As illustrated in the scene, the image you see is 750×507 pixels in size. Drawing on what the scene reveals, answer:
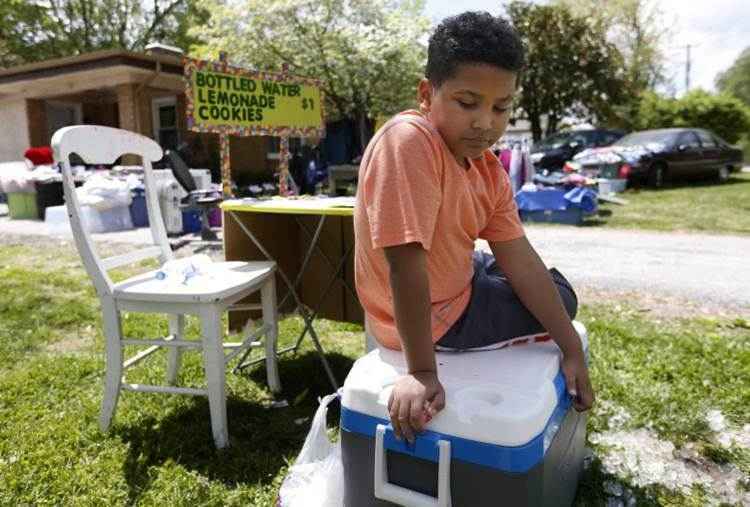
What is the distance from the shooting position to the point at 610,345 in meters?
3.25

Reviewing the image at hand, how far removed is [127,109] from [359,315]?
470 inches

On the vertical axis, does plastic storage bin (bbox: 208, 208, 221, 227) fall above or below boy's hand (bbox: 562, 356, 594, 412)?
below

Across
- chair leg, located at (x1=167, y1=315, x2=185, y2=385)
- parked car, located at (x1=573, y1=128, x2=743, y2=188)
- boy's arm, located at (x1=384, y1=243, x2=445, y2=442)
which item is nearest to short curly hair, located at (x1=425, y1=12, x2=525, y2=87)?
boy's arm, located at (x1=384, y1=243, x2=445, y2=442)

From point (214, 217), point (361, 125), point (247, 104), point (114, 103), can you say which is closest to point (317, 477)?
point (247, 104)

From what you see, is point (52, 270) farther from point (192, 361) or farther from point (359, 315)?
point (359, 315)

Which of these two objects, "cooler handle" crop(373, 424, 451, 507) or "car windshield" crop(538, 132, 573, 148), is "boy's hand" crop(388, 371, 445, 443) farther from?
"car windshield" crop(538, 132, 573, 148)

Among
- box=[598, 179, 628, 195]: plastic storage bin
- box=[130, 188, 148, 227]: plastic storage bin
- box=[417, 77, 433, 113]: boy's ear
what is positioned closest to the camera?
box=[417, 77, 433, 113]: boy's ear

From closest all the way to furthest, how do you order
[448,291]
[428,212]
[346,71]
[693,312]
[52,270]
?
[428,212], [448,291], [693,312], [52,270], [346,71]

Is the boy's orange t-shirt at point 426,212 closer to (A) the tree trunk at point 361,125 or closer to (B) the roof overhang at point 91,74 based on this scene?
(B) the roof overhang at point 91,74

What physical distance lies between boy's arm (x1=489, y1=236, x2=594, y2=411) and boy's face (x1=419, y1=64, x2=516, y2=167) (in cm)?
39

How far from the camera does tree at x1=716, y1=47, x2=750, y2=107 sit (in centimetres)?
4762

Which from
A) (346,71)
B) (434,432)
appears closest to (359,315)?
(434,432)

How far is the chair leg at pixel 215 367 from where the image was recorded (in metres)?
2.19

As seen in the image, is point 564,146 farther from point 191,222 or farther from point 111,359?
point 111,359
